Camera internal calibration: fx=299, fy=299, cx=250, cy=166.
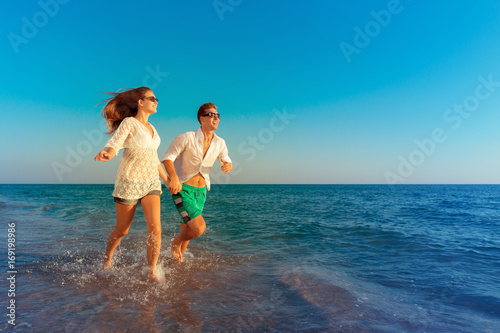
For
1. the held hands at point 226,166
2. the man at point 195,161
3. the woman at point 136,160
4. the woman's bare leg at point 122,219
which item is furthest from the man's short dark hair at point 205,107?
the woman's bare leg at point 122,219

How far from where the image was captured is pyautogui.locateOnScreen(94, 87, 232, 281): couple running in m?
3.78

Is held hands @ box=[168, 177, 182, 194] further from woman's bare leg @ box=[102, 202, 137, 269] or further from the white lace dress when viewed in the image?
woman's bare leg @ box=[102, 202, 137, 269]

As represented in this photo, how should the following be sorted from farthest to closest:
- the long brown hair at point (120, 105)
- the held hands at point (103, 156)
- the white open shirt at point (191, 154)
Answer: the white open shirt at point (191, 154), the long brown hair at point (120, 105), the held hands at point (103, 156)

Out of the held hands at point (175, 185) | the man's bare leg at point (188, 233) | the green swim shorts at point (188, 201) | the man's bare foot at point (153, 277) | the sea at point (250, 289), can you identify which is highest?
the held hands at point (175, 185)

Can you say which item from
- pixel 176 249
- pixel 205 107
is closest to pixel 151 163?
pixel 205 107

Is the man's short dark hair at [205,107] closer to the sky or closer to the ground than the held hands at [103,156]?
closer to the sky

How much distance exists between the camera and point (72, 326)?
2664 mm

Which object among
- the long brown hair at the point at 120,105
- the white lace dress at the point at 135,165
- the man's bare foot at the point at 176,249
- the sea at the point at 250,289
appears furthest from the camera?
the man's bare foot at the point at 176,249

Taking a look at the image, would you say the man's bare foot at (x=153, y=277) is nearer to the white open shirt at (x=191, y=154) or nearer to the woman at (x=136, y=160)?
the woman at (x=136, y=160)

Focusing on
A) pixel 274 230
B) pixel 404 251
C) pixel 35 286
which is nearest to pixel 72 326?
pixel 35 286

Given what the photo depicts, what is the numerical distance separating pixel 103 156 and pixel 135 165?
486 mm

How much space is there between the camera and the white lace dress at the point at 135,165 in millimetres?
3770

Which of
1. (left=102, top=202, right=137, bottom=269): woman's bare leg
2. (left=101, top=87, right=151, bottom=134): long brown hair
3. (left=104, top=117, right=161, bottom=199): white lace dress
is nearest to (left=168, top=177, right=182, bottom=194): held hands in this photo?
(left=104, top=117, right=161, bottom=199): white lace dress

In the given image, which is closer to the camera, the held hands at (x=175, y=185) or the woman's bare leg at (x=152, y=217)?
the woman's bare leg at (x=152, y=217)
